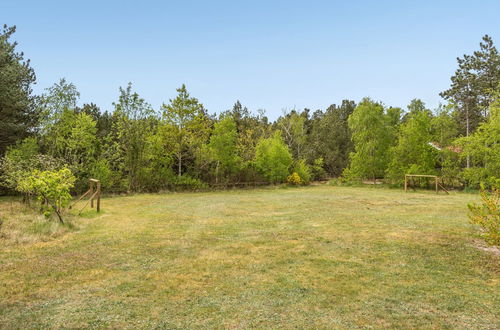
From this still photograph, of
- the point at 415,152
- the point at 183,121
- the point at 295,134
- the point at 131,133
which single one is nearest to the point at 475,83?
the point at 415,152

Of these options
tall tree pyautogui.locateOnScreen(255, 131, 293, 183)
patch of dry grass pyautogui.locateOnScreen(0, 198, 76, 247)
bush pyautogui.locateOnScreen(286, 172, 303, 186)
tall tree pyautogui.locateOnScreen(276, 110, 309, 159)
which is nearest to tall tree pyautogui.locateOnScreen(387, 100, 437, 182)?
bush pyautogui.locateOnScreen(286, 172, 303, 186)

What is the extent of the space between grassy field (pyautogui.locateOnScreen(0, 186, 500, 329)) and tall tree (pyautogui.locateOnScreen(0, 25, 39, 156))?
15.2 metres

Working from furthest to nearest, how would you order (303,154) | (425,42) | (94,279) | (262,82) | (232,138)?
1. (303,154)
2. (262,82)
3. (232,138)
4. (425,42)
5. (94,279)

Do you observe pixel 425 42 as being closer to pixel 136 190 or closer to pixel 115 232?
pixel 115 232

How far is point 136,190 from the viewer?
28078 mm

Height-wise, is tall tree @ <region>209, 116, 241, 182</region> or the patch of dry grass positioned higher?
tall tree @ <region>209, 116, 241, 182</region>

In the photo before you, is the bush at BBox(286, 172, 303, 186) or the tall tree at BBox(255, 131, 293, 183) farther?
the bush at BBox(286, 172, 303, 186)

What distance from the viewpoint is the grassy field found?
194 inches

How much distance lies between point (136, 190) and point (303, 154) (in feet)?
78.6

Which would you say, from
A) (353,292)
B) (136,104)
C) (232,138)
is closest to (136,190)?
(136,104)

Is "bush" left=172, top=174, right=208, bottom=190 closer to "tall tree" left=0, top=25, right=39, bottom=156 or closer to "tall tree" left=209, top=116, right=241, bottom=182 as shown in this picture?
"tall tree" left=209, top=116, right=241, bottom=182

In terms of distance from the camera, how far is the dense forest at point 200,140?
24.1 meters

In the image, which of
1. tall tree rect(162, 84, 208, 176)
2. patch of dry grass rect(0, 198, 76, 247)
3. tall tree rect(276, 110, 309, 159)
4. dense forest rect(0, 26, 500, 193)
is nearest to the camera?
patch of dry grass rect(0, 198, 76, 247)

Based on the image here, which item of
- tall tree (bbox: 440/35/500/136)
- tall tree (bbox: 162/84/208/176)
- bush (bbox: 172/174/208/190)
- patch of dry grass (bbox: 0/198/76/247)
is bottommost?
patch of dry grass (bbox: 0/198/76/247)
